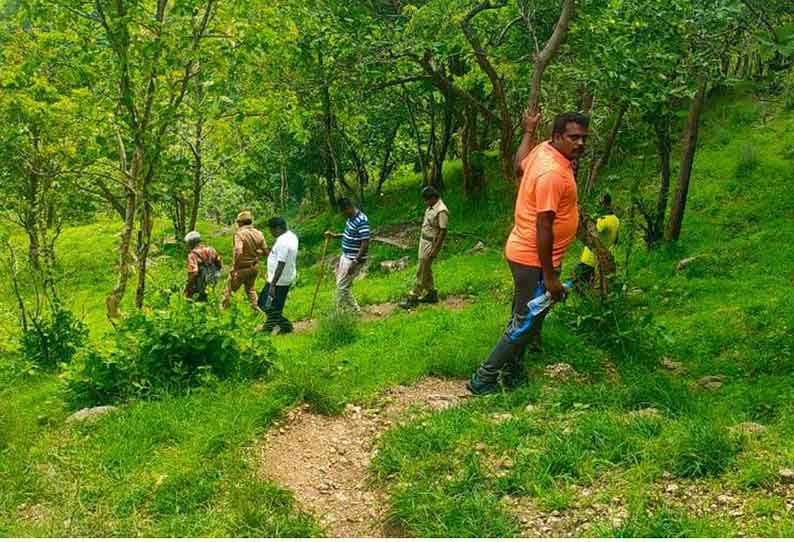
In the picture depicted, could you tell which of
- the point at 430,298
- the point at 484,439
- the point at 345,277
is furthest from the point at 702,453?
the point at 430,298

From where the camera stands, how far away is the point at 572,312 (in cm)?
A: 793

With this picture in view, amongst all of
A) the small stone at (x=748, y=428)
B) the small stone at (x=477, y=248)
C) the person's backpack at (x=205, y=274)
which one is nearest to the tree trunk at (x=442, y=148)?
the small stone at (x=477, y=248)

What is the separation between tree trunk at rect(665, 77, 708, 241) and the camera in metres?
12.1

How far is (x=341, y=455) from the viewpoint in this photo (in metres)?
5.25

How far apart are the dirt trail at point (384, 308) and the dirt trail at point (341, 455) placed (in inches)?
179

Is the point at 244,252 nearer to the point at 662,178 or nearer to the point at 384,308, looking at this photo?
the point at 384,308

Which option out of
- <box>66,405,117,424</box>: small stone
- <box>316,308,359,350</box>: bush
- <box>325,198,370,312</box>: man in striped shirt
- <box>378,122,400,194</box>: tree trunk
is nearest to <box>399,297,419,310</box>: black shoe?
<box>325,198,370,312</box>: man in striped shirt

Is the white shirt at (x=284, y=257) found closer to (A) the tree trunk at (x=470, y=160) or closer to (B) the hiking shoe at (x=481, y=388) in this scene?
(B) the hiking shoe at (x=481, y=388)

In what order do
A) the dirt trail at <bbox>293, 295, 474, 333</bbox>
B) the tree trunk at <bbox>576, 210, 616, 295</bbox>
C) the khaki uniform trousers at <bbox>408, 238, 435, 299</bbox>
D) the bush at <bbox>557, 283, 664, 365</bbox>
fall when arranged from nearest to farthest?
the bush at <bbox>557, 283, 664, 365</bbox>
the tree trunk at <bbox>576, 210, 616, 295</bbox>
the khaki uniform trousers at <bbox>408, 238, 435, 299</bbox>
the dirt trail at <bbox>293, 295, 474, 333</bbox>

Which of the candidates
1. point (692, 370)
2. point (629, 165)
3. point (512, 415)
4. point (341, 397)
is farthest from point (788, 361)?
point (629, 165)

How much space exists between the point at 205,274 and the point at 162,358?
3641 mm

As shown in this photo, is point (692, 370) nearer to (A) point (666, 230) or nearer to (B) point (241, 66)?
(B) point (241, 66)

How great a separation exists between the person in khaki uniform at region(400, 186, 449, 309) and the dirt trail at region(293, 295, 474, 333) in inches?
7.7

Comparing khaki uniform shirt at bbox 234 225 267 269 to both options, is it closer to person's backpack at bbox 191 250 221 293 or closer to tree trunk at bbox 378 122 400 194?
person's backpack at bbox 191 250 221 293
